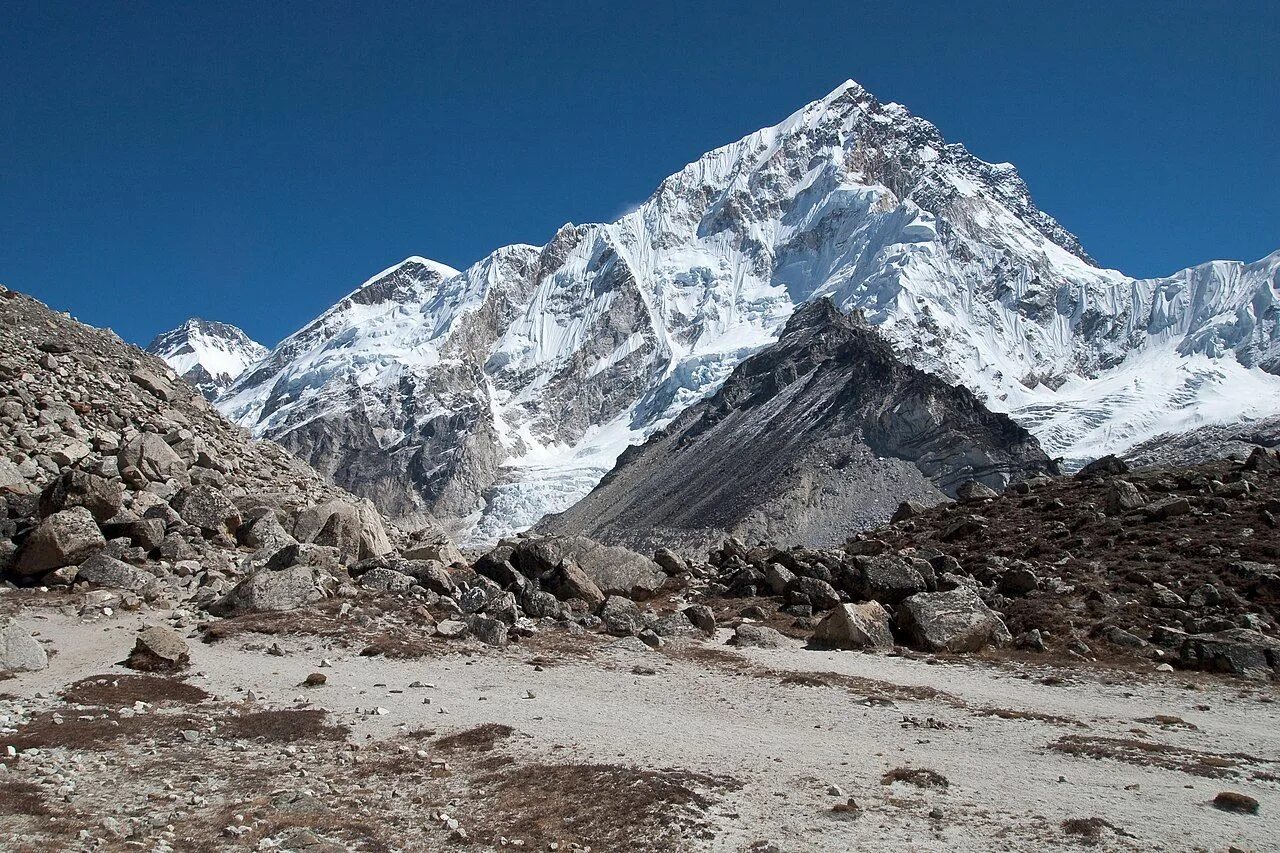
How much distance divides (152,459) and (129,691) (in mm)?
17331

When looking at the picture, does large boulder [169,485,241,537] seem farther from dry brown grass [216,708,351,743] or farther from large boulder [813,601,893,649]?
large boulder [813,601,893,649]

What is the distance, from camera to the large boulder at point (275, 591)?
911 inches

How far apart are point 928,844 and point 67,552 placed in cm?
2422

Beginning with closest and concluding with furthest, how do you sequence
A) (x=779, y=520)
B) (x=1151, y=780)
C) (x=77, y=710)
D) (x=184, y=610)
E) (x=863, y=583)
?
(x=1151, y=780) < (x=77, y=710) < (x=184, y=610) < (x=863, y=583) < (x=779, y=520)

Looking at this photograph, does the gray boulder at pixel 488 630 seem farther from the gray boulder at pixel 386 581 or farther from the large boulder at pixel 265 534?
the large boulder at pixel 265 534

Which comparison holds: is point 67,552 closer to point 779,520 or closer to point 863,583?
point 863,583

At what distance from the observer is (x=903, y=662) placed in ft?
75.4

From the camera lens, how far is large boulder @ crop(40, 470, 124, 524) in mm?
25547

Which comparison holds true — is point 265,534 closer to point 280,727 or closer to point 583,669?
point 583,669

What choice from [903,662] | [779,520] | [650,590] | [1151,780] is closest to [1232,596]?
[903,662]

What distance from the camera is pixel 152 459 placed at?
30.8 meters

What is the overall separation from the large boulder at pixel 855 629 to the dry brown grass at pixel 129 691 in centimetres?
1679

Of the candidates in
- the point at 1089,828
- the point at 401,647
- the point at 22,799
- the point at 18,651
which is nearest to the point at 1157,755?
the point at 1089,828

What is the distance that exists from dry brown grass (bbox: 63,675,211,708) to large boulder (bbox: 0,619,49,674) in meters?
1.58
